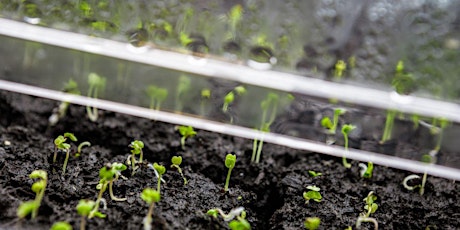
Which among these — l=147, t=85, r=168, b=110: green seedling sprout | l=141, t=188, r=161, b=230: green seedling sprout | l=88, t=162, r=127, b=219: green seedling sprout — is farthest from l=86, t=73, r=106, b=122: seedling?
l=141, t=188, r=161, b=230: green seedling sprout

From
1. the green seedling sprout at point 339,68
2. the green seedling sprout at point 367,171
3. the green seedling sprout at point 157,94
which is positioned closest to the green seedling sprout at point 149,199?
the green seedling sprout at point 157,94

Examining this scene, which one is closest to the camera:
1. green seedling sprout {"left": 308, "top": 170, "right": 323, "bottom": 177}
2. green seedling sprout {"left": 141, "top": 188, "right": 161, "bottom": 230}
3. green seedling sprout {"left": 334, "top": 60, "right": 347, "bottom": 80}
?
green seedling sprout {"left": 141, "top": 188, "right": 161, "bottom": 230}

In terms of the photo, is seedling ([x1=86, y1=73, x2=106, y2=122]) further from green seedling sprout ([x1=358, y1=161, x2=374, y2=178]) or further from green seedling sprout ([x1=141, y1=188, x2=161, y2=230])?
green seedling sprout ([x1=358, y1=161, x2=374, y2=178])

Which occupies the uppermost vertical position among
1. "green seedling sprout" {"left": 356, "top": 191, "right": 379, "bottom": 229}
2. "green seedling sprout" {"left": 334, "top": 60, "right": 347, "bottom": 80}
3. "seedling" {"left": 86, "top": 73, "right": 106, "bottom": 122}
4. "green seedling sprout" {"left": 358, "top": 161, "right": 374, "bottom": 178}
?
"green seedling sprout" {"left": 334, "top": 60, "right": 347, "bottom": 80}

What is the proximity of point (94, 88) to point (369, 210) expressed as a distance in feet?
2.52

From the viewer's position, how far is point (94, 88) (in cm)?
148

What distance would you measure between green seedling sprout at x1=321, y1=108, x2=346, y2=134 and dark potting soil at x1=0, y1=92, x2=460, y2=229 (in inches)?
2.9

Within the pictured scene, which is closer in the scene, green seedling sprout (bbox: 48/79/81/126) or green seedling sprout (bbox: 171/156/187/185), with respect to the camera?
green seedling sprout (bbox: 171/156/187/185)

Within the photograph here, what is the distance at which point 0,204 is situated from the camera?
1.01 metres

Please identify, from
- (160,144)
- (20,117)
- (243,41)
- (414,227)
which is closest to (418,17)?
(243,41)

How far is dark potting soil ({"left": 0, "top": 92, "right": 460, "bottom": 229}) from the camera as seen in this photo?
1.07 metres

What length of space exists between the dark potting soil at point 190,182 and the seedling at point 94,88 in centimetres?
2

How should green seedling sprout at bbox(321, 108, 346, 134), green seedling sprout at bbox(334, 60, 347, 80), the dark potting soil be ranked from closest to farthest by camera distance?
the dark potting soil → green seedling sprout at bbox(321, 108, 346, 134) → green seedling sprout at bbox(334, 60, 347, 80)

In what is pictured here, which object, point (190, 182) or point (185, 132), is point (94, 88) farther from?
point (190, 182)
